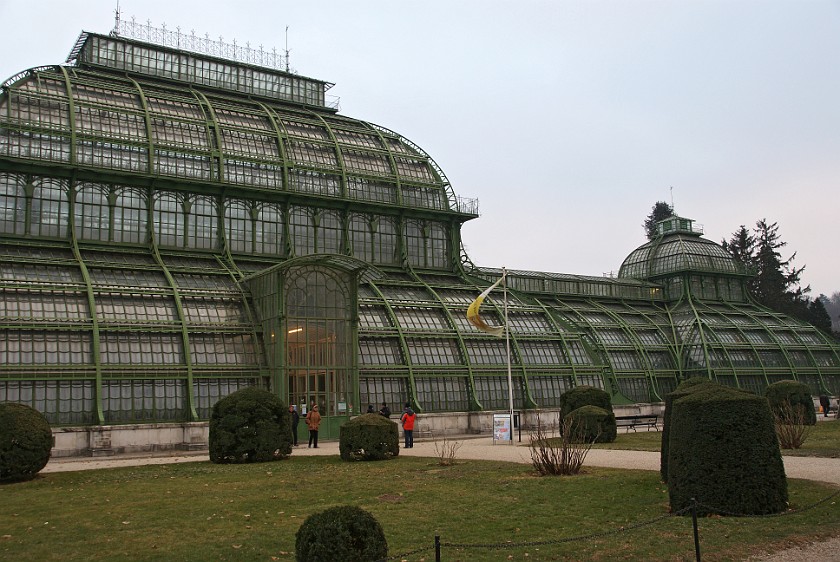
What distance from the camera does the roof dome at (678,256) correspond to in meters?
76.4

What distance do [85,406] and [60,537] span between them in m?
22.7

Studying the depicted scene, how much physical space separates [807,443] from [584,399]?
10.8 m

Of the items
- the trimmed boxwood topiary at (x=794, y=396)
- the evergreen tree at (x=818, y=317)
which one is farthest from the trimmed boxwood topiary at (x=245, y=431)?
the evergreen tree at (x=818, y=317)

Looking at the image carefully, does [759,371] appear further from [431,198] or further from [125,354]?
[125,354]

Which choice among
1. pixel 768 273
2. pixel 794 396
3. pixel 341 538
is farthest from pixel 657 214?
pixel 341 538

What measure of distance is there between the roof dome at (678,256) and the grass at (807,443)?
98.3 feet

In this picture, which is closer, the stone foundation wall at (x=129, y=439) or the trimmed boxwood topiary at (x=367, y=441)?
the trimmed boxwood topiary at (x=367, y=441)

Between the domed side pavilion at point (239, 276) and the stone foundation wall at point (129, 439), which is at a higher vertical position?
the domed side pavilion at point (239, 276)

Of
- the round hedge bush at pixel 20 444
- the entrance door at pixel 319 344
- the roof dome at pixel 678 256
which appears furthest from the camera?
the roof dome at pixel 678 256

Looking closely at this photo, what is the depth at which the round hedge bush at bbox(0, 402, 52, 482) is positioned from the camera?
90.0 feet

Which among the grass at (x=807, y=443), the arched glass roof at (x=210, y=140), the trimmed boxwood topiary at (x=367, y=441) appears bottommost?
the grass at (x=807, y=443)

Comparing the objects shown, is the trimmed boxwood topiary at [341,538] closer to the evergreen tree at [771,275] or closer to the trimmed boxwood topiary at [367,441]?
the trimmed boxwood topiary at [367,441]

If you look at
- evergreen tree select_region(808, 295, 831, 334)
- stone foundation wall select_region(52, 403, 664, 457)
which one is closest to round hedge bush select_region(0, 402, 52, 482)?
stone foundation wall select_region(52, 403, 664, 457)

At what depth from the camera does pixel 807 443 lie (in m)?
35.2
